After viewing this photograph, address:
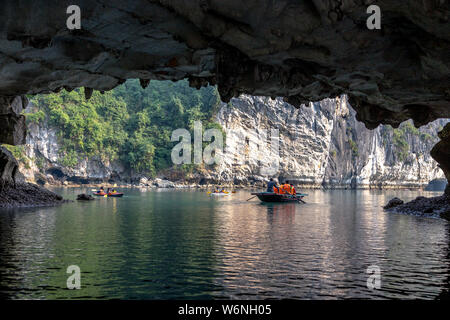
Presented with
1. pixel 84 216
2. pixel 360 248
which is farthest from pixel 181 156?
pixel 360 248

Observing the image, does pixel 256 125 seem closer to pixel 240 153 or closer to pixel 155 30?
pixel 240 153

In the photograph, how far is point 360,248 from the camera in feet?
45.5

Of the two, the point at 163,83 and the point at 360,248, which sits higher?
the point at 163,83

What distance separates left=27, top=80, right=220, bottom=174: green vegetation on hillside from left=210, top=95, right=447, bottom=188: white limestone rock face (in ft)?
28.2

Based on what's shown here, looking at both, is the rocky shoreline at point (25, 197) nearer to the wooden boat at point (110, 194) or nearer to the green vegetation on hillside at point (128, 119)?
the wooden boat at point (110, 194)

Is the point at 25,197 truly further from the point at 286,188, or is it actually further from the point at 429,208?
the point at 429,208

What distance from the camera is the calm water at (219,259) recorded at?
8836 millimetres

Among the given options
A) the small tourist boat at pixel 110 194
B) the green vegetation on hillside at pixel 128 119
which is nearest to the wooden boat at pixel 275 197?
the small tourist boat at pixel 110 194

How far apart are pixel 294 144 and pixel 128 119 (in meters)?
39.6

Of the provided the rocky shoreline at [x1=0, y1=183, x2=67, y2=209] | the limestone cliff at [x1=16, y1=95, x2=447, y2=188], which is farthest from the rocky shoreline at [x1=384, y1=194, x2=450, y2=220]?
the limestone cliff at [x1=16, y1=95, x2=447, y2=188]

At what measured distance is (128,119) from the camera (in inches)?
3858

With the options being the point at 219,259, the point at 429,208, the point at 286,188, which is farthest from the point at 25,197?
the point at 429,208

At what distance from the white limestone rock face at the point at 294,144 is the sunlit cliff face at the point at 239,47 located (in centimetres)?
7161
